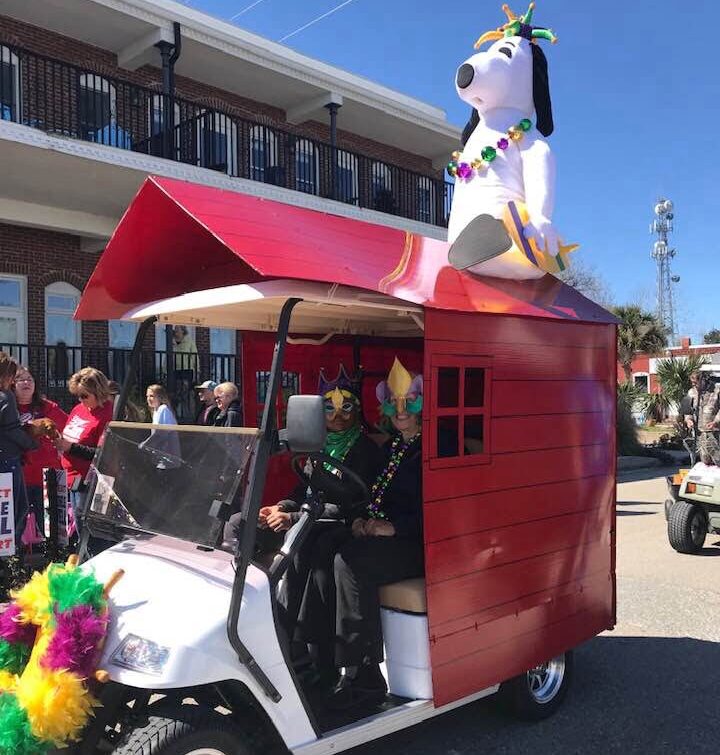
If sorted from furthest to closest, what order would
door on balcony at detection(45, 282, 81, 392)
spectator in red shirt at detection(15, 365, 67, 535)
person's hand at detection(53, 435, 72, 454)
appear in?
1. door on balcony at detection(45, 282, 81, 392)
2. spectator in red shirt at detection(15, 365, 67, 535)
3. person's hand at detection(53, 435, 72, 454)

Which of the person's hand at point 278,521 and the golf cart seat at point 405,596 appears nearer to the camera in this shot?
the golf cart seat at point 405,596

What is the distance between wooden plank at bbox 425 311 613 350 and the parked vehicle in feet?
0.03

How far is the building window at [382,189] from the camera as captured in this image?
1738cm

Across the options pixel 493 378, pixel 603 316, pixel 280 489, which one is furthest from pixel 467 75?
pixel 280 489

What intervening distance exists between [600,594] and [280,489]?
1.96 m

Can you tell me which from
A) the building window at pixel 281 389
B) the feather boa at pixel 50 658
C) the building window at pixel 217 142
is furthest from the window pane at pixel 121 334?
the feather boa at pixel 50 658

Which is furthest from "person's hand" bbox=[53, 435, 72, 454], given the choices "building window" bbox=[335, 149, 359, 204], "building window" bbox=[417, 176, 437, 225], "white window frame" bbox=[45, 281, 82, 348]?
"building window" bbox=[417, 176, 437, 225]

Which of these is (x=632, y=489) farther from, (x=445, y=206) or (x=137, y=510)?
(x=137, y=510)

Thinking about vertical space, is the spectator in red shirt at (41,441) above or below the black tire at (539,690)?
above

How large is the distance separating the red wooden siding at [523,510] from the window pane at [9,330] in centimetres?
1132

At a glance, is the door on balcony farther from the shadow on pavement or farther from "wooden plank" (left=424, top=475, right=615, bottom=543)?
"wooden plank" (left=424, top=475, right=615, bottom=543)

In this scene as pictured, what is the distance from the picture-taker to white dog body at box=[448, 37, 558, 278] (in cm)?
414

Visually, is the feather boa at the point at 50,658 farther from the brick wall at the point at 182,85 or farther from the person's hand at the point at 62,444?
the brick wall at the point at 182,85

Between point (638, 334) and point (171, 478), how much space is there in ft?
89.6
